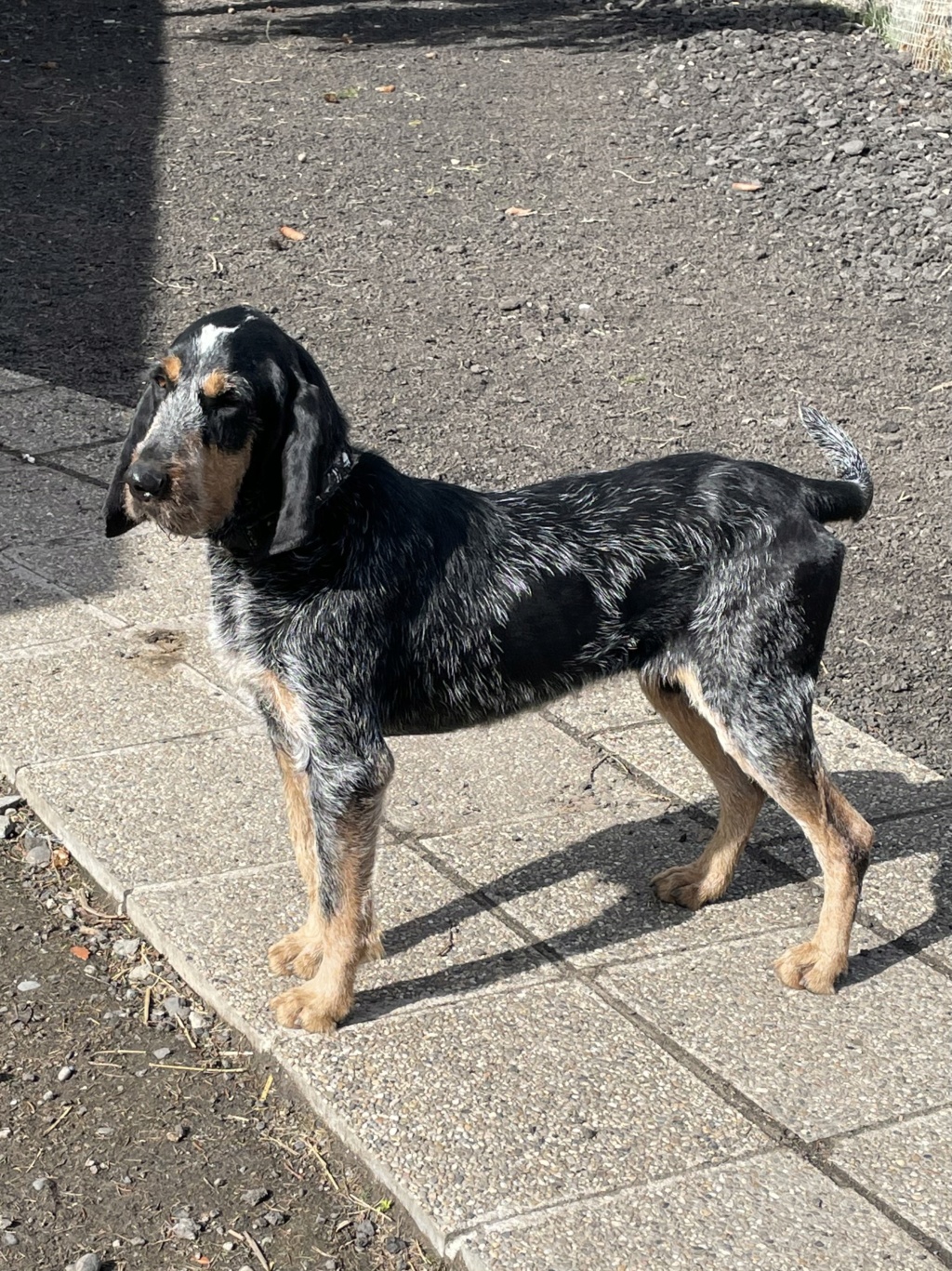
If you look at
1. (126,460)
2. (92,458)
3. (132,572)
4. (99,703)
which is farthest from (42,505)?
(126,460)

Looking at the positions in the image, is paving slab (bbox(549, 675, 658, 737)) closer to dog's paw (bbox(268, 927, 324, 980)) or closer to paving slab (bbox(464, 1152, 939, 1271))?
dog's paw (bbox(268, 927, 324, 980))

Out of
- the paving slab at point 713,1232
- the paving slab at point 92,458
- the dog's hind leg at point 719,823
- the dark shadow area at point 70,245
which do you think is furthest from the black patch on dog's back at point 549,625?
the paving slab at point 92,458

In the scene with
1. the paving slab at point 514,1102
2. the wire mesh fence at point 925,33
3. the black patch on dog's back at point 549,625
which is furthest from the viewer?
the wire mesh fence at point 925,33

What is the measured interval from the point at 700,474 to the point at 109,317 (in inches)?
238

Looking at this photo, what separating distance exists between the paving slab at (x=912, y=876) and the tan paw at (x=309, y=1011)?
1.55 m

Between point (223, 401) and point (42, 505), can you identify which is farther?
point (42, 505)

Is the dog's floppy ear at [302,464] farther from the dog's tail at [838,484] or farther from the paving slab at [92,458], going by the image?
the paving slab at [92,458]

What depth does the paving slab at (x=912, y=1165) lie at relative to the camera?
10.6 feet

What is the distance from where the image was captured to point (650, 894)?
446 centimetres

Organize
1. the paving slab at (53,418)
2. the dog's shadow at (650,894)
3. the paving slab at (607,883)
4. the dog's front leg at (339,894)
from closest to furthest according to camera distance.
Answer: the dog's front leg at (339,894) < the dog's shadow at (650,894) < the paving slab at (607,883) < the paving slab at (53,418)

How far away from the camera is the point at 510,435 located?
7.80 meters

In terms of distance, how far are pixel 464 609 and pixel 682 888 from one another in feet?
3.67

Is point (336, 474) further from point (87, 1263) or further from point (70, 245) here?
point (70, 245)

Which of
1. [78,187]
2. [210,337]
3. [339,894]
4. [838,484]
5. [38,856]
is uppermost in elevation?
[210,337]
